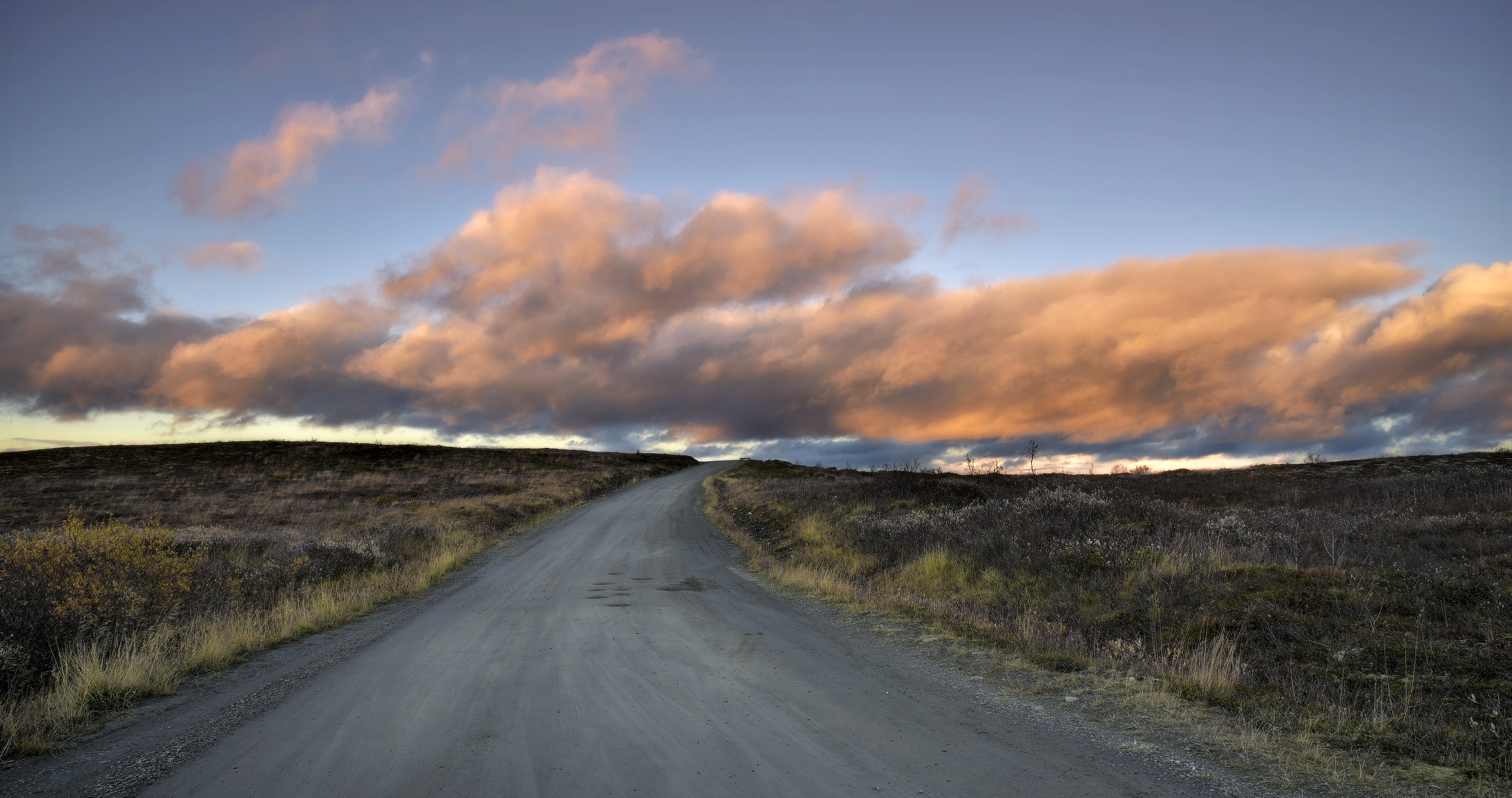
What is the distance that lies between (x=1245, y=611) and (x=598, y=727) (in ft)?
26.6

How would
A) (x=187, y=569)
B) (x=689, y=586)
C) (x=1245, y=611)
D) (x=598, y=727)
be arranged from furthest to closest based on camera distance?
(x=689, y=586) → (x=187, y=569) → (x=1245, y=611) → (x=598, y=727)

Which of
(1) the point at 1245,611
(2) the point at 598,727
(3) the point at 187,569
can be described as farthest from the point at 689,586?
(1) the point at 1245,611

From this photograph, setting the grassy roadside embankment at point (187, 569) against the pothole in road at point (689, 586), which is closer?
the grassy roadside embankment at point (187, 569)

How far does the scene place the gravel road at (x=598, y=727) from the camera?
4973 mm

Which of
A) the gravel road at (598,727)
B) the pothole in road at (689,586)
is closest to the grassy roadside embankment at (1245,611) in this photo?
the gravel road at (598,727)

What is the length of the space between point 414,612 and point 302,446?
80.7 m

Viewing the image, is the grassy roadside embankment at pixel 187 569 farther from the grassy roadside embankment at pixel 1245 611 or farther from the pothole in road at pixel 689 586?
the grassy roadside embankment at pixel 1245 611

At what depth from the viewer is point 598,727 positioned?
605 cm

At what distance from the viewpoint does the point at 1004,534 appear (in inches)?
554

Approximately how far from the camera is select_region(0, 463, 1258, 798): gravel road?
4973 mm

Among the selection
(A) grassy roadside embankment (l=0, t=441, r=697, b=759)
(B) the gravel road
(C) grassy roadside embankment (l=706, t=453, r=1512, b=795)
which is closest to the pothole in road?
(C) grassy roadside embankment (l=706, t=453, r=1512, b=795)

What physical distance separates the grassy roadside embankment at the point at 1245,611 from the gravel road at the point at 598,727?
3.62ft

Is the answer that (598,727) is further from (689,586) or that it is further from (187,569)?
(187,569)

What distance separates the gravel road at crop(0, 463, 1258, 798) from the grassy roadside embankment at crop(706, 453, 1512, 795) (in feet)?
3.62
